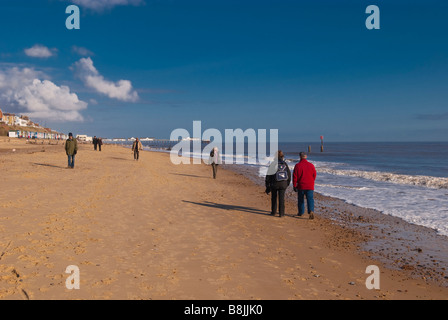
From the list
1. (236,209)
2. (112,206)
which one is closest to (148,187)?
(112,206)

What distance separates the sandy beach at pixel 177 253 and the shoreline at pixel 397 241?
23 cm

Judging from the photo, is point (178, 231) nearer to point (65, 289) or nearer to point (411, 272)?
point (65, 289)

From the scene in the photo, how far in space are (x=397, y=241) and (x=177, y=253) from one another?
6188 mm

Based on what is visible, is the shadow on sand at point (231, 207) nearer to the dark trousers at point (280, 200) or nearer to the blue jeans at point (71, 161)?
the dark trousers at point (280, 200)

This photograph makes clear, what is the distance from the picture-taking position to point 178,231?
8195mm

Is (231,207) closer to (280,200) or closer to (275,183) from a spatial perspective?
(280,200)

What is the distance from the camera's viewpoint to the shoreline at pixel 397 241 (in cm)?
626

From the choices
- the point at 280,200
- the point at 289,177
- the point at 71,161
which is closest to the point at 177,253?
the point at 280,200

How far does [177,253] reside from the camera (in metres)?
6.48

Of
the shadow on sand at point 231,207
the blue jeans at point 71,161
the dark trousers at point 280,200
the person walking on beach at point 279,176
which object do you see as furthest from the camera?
the blue jeans at point 71,161

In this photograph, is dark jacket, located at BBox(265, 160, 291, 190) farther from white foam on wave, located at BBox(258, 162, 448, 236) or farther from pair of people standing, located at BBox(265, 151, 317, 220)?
white foam on wave, located at BBox(258, 162, 448, 236)

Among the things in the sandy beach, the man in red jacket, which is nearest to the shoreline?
the sandy beach

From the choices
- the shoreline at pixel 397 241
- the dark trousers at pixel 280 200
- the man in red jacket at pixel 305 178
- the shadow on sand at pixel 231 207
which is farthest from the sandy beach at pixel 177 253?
the man in red jacket at pixel 305 178

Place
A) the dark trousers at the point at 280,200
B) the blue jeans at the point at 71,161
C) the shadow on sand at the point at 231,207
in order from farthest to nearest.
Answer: the blue jeans at the point at 71,161 → the shadow on sand at the point at 231,207 → the dark trousers at the point at 280,200
